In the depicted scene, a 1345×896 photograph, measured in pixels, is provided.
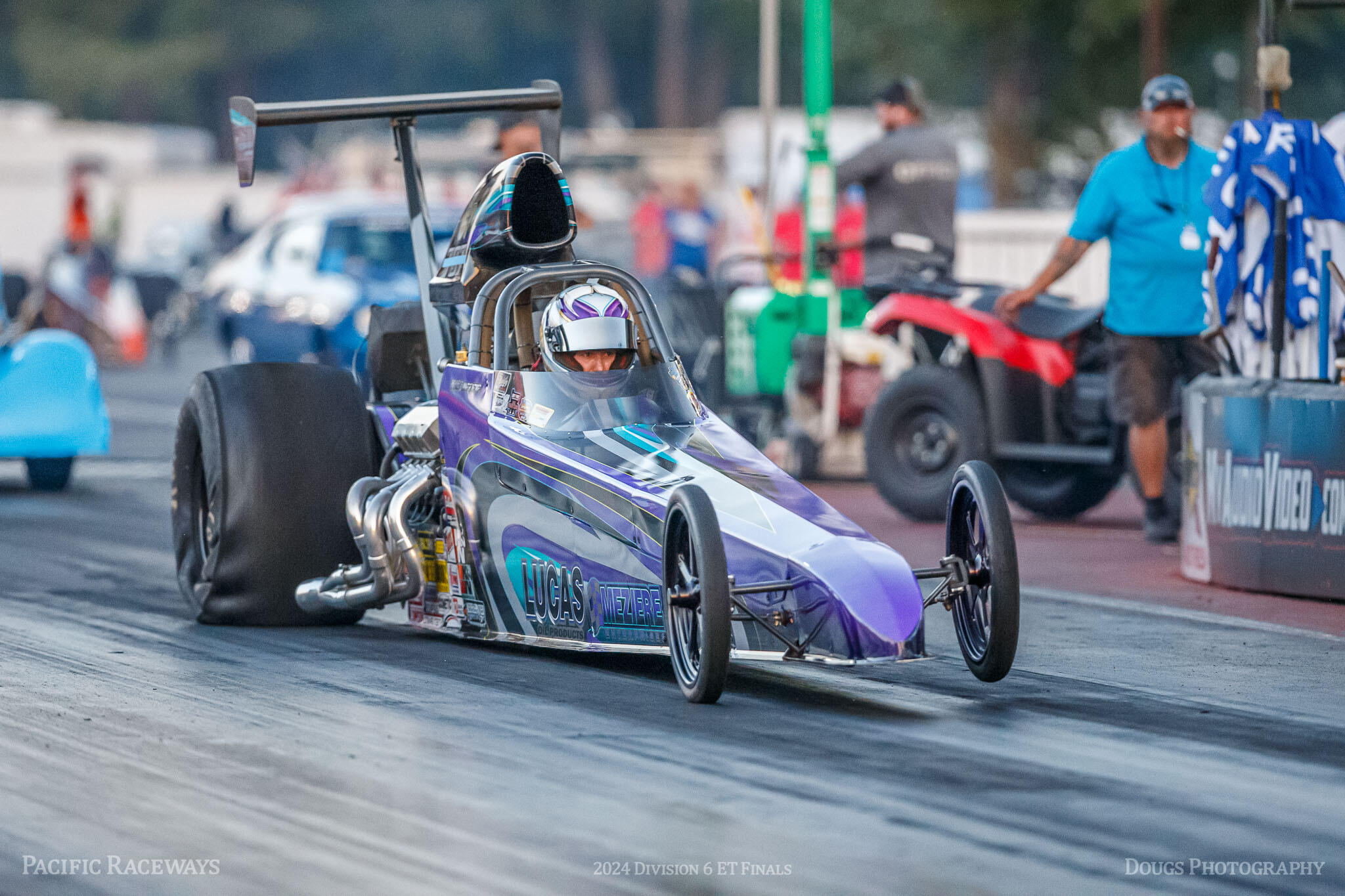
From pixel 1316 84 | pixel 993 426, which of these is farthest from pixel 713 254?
pixel 993 426

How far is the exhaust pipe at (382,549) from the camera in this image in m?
8.39

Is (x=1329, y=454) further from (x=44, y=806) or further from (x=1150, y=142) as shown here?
(x=44, y=806)

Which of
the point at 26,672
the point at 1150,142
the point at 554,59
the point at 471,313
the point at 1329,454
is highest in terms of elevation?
the point at 554,59

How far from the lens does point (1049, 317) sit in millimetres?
12133

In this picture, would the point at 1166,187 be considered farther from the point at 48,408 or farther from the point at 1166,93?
the point at 48,408

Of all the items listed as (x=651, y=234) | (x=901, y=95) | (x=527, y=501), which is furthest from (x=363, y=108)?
(x=651, y=234)

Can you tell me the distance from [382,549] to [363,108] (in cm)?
199

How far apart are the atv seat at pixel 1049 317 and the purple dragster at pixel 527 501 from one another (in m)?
3.20

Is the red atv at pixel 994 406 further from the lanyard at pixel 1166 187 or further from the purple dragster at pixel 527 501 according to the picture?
the purple dragster at pixel 527 501

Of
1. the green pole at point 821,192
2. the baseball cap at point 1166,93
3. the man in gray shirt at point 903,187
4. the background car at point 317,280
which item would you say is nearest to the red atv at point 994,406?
the man in gray shirt at point 903,187

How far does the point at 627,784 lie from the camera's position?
596 centimetres

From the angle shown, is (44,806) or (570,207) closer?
(44,806)

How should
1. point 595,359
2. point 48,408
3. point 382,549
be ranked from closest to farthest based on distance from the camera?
point 595,359 < point 382,549 < point 48,408

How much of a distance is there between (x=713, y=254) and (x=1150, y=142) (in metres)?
22.6
